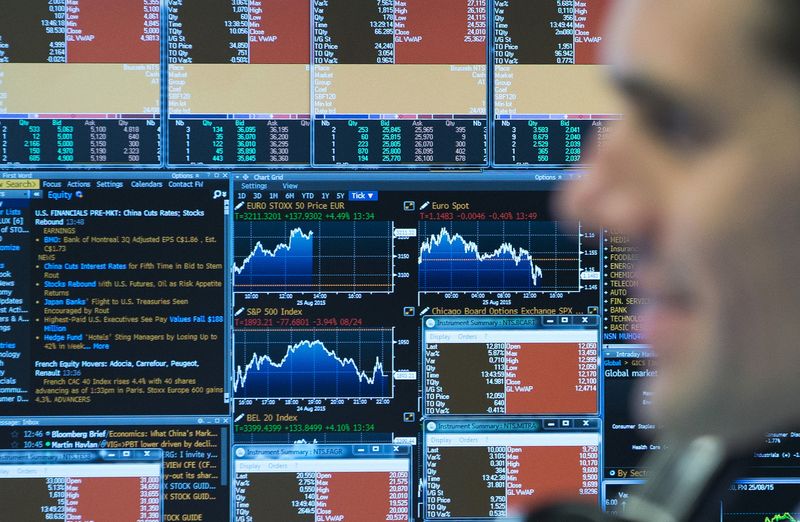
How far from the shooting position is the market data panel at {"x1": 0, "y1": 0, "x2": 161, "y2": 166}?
171 cm

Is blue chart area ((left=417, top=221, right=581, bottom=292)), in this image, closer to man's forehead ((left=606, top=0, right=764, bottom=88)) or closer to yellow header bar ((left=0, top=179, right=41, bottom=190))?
yellow header bar ((left=0, top=179, right=41, bottom=190))

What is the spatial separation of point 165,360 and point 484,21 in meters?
0.88

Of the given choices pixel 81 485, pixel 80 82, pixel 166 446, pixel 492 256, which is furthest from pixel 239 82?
pixel 81 485

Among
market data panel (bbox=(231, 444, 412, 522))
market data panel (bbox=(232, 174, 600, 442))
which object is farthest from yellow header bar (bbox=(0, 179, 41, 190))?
market data panel (bbox=(231, 444, 412, 522))

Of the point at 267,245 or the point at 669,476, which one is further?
the point at 267,245

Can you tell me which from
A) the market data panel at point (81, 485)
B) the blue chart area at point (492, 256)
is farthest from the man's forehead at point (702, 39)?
the market data panel at point (81, 485)

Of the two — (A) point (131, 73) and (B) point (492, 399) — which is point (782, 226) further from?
(A) point (131, 73)

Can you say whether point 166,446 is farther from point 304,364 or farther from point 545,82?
point 545,82

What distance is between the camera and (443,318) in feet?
5.65

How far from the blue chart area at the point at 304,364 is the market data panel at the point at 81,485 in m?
0.23

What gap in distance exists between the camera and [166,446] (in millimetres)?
1715

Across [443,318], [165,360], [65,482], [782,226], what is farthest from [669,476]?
[65,482]

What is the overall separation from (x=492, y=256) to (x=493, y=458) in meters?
0.38

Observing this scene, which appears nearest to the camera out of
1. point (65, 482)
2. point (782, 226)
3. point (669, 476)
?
point (782, 226)
